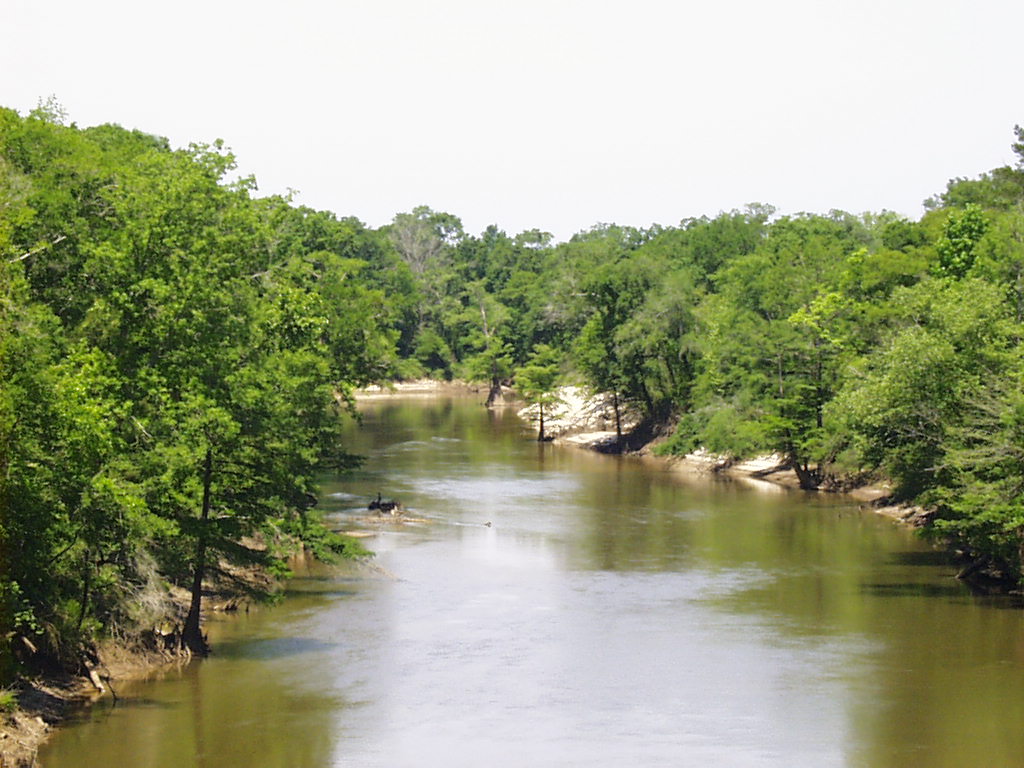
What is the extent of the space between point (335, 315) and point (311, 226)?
11.6m

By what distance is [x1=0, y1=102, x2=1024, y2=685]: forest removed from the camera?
22.7 m

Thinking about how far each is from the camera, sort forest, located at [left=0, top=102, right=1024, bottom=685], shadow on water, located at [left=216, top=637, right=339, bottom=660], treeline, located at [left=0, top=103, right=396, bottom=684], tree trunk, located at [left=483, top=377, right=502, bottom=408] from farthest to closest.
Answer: tree trunk, located at [left=483, top=377, right=502, bottom=408] < shadow on water, located at [left=216, top=637, right=339, bottom=660] < forest, located at [left=0, top=102, right=1024, bottom=685] < treeline, located at [left=0, top=103, right=396, bottom=684]

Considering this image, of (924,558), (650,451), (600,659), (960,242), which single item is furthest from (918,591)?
(650,451)

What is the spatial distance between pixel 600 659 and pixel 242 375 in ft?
35.6

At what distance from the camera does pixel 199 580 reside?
28562 millimetres

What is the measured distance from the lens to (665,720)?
25734 mm

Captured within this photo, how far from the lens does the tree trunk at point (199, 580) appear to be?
28000 millimetres

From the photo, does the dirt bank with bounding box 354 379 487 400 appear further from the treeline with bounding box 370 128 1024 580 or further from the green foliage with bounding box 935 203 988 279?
the green foliage with bounding box 935 203 988 279

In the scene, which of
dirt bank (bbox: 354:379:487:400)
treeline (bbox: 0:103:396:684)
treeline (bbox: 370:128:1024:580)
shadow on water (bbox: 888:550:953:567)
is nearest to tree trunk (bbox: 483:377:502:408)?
treeline (bbox: 370:128:1024:580)

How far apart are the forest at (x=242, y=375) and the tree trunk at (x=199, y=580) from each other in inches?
2.7

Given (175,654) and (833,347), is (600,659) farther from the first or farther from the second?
(833,347)

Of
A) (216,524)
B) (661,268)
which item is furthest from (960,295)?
(661,268)

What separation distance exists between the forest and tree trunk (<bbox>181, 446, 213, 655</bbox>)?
2.7 inches

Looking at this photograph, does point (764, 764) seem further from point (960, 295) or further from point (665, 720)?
point (960, 295)
